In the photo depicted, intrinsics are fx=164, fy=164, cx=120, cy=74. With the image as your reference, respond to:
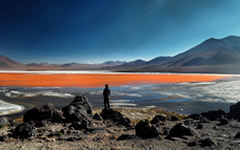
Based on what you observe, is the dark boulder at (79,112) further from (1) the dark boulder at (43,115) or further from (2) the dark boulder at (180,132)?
(2) the dark boulder at (180,132)

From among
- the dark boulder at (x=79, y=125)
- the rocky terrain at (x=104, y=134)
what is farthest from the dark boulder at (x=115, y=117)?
the dark boulder at (x=79, y=125)

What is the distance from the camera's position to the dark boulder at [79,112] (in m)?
7.97

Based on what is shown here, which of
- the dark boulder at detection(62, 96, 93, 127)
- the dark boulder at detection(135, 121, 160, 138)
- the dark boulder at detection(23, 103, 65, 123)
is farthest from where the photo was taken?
the dark boulder at detection(62, 96, 93, 127)

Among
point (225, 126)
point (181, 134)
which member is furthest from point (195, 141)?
point (225, 126)

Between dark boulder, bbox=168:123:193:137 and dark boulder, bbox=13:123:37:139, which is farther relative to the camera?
dark boulder, bbox=168:123:193:137

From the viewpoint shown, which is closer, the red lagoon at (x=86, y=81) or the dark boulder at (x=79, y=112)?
the dark boulder at (x=79, y=112)

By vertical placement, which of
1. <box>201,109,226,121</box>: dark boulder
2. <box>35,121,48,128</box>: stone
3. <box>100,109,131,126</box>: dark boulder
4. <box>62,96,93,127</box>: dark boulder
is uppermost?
<box>62,96,93,127</box>: dark boulder

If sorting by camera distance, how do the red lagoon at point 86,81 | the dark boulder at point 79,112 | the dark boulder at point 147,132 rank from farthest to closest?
1. the red lagoon at point 86,81
2. the dark boulder at point 79,112
3. the dark boulder at point 147,132

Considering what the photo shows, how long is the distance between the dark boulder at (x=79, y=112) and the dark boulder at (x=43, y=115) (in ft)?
1.27

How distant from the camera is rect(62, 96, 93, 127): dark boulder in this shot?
7.97m

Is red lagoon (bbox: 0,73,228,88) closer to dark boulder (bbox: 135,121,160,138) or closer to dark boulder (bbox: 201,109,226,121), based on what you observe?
dark boulder (bbox: 201,109,226,121)

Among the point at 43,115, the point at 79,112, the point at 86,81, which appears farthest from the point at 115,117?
the point at 86,81

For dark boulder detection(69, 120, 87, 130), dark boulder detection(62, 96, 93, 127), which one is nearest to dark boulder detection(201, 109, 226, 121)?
dark boulder detection(62, 96, 93, 127)

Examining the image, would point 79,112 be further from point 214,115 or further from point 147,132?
point 214,115
